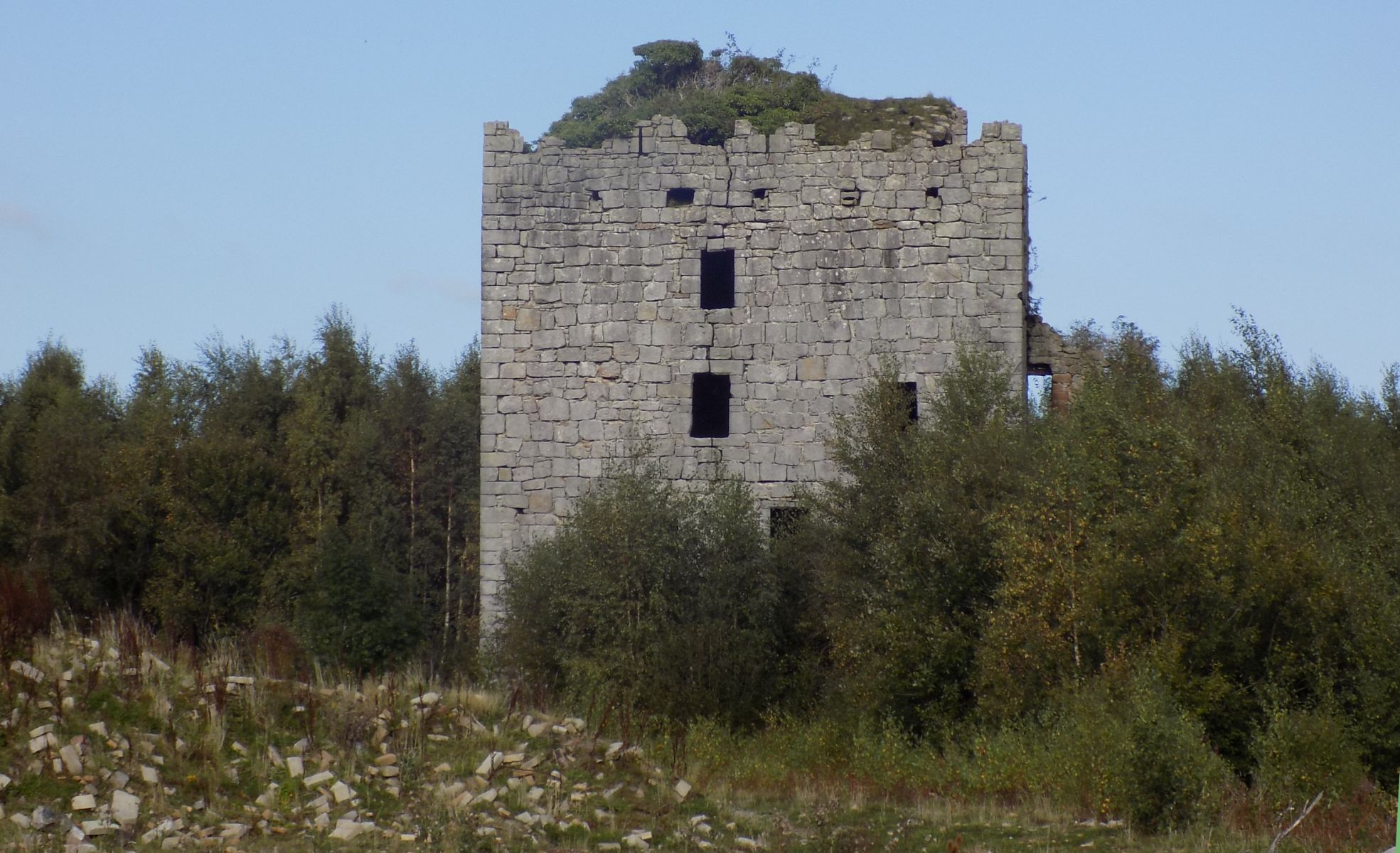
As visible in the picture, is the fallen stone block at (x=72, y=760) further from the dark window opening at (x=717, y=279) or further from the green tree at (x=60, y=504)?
the green tree at (x=60, y=504)

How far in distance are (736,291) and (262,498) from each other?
12160mm

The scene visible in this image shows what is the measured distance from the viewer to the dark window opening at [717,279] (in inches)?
829

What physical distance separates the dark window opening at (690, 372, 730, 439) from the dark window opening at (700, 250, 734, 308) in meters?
1.09

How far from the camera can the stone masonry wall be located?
2023cm

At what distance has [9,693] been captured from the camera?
12.9 m

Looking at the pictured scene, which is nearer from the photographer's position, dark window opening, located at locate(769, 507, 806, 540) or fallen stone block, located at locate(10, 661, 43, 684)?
fallen stone block, located at locate(10, 661, 43, 684)

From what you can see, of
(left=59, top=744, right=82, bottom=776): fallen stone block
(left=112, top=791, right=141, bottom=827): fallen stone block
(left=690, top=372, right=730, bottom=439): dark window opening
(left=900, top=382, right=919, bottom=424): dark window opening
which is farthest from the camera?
(left=690, top=372, right=730, bottom=439): dark window opening

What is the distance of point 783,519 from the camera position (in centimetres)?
2044

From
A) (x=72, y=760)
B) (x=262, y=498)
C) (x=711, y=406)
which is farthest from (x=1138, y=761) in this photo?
(x=262, y=498)

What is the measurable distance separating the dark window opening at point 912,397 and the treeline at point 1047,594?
16 centimetres

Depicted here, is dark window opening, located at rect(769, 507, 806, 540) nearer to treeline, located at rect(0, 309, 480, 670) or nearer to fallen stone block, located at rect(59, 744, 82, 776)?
treeline, located at rect(0, 309, 480, 670)

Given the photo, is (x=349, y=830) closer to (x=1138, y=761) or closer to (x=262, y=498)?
(x=1138, y=761)

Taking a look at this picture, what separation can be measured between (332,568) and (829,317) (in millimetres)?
10642

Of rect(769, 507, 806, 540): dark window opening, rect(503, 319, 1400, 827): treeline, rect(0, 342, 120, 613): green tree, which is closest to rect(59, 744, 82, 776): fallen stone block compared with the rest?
rect(503, 319, 1400, 827): treeline
